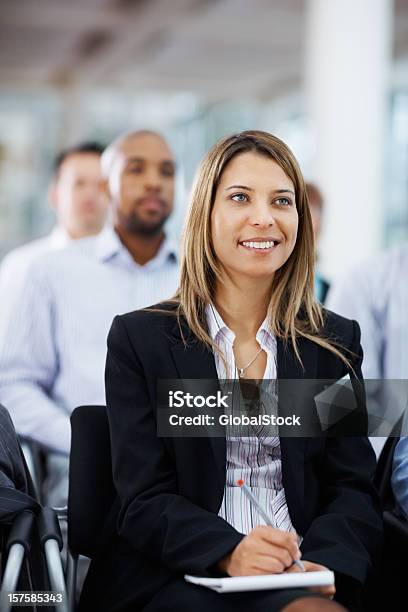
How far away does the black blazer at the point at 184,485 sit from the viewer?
165 cm

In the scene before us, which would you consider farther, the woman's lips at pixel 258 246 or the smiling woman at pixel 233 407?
the woman's lips at pixel 258 246

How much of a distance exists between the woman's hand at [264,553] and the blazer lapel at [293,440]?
0.60 ft

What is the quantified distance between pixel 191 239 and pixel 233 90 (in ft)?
42.6

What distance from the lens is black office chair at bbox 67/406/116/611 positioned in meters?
1.84

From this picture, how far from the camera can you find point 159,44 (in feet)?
36.9

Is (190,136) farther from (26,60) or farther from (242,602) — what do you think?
(242,602)

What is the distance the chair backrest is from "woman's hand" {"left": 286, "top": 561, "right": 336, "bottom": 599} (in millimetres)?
468

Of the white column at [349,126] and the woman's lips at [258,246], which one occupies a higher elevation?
the white column at [349,126]

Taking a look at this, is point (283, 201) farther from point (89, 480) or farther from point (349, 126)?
point (349, 126)

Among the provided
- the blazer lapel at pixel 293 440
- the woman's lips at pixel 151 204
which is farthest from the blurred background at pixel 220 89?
the blazer lapel at pixel 293 440

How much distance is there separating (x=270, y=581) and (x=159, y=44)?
10.5 meters

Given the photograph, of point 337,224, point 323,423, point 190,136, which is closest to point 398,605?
point 323,423

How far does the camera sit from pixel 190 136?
15.0 meters

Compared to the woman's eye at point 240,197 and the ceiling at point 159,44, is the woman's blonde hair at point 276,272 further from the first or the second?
the ceiling at point 159,44
